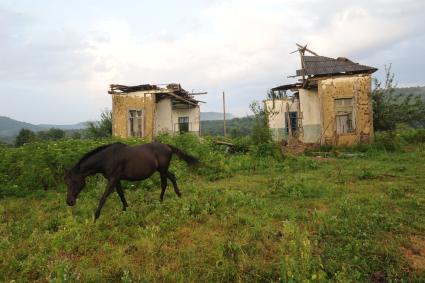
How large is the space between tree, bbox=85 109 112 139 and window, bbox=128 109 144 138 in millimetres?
11108

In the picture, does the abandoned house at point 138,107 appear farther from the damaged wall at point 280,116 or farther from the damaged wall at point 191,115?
the damaged wall at point 280,116

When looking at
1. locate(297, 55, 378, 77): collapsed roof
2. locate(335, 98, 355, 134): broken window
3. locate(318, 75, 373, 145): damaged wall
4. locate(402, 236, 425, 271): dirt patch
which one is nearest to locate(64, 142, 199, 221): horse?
locate(402, 236, 425, 271): dirt patch

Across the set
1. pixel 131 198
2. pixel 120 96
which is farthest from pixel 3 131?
pixel 131 198

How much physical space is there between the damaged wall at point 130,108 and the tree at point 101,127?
1103cm

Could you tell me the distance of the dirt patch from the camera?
4.36 meters

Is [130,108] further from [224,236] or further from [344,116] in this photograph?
[224,236]

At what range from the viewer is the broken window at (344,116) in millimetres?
18844

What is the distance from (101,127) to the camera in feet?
107

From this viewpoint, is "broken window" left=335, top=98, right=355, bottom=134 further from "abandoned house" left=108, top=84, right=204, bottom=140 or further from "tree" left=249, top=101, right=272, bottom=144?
"abandoned house" left=108, top=84, right=204, bottom=140

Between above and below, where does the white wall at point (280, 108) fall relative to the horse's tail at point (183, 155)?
above

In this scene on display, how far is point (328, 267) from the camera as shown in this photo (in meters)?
4.20

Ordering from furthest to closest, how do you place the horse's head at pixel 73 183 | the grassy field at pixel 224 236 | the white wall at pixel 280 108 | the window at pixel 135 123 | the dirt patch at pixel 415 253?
the white wall at pixel 280 108
the window at pixel 135 123
the horse's head at pixel 73 183
the dirt patch at pixel 415 253
the grassy field at pixel 224 236

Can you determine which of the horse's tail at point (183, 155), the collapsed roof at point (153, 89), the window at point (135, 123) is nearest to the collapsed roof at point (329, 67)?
the collapsed roof at point (153, 89)

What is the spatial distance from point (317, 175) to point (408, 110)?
11.4 m
